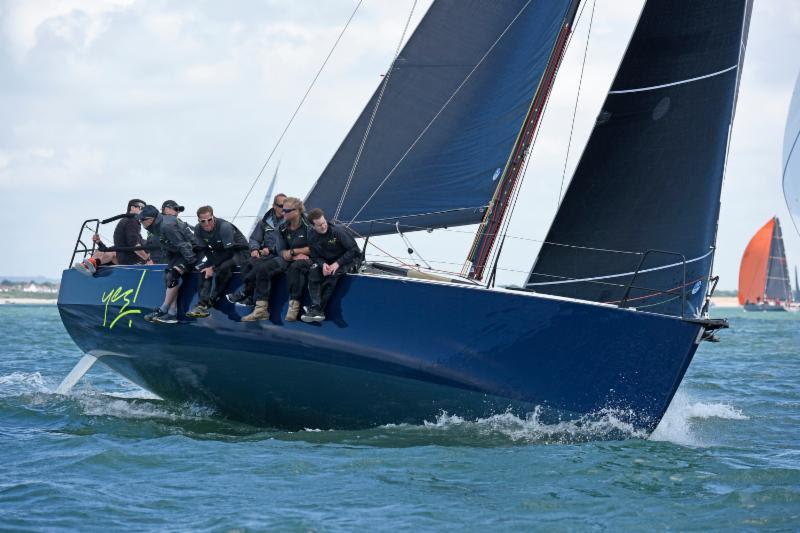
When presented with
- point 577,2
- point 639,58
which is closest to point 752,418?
point 639,58

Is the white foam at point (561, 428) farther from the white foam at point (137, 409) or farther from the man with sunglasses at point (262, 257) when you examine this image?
the white foam at point (137, 409)

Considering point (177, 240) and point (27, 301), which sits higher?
point (177, 240)

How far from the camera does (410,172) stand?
10539 mm

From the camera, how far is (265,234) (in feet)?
30.5

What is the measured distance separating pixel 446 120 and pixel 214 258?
2.86 meters

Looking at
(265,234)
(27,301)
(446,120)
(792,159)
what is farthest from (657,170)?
(27,301)

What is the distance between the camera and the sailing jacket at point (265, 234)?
29.7 ft

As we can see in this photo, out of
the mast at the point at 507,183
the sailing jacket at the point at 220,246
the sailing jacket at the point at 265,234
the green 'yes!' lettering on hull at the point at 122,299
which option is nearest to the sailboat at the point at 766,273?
the mast at the point at 507,183

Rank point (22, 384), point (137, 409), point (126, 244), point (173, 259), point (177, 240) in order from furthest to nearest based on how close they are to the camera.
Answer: point (22, 384), point (126, 244), point (137, 409), point (173, 259), point (177, 240)

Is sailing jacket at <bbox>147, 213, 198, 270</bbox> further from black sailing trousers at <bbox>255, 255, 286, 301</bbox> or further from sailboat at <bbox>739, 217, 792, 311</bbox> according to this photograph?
sailboat at <bbox>739, 217, 792, 311</bbox>

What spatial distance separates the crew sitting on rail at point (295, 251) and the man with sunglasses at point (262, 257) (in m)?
0.12

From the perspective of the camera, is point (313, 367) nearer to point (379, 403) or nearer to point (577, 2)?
point (379, 403)

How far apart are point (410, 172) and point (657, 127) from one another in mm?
2543

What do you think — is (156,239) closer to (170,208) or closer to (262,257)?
(170,208)
